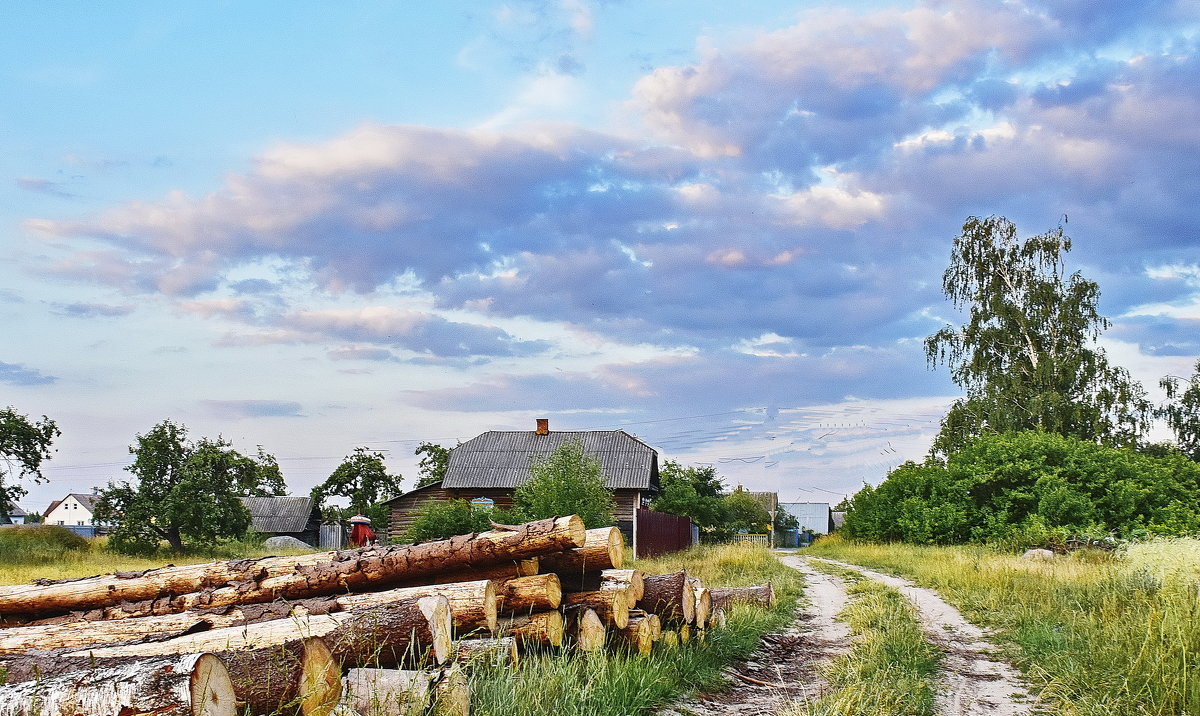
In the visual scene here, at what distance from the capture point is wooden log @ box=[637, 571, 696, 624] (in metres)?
8.36

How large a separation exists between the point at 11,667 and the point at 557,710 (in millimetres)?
3132

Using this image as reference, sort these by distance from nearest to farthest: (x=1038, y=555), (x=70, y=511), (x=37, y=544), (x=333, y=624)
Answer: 1. (x=333, y=624)
2. (x=1038, y=555)
3. (x=37, y=544)
4. (x=70, y=511)

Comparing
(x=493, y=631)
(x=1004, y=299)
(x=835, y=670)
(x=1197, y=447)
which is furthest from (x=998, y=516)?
(x=493, y=631)

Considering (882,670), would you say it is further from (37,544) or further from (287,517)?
(287,517)

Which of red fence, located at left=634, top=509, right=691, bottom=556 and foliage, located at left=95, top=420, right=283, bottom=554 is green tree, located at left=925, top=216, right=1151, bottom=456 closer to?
red fence, located at left=634, top=509, right=691, bottom=556

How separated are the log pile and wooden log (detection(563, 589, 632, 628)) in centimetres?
1

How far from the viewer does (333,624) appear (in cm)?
548

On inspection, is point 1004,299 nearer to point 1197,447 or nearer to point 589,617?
point 1197,447

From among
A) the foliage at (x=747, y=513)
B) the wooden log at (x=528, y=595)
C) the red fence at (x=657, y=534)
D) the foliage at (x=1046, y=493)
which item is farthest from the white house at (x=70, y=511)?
the wooden log at (x=528, y=595)

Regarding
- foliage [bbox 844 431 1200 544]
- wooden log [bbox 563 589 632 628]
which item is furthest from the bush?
foliage [bbox 844 431 1200 544]

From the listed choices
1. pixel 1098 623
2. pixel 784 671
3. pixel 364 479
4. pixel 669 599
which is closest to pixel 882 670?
pixel 784 671

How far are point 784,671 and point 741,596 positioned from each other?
3.38 m

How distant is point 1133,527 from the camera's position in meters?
28.1

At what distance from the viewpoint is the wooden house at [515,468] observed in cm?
3762
